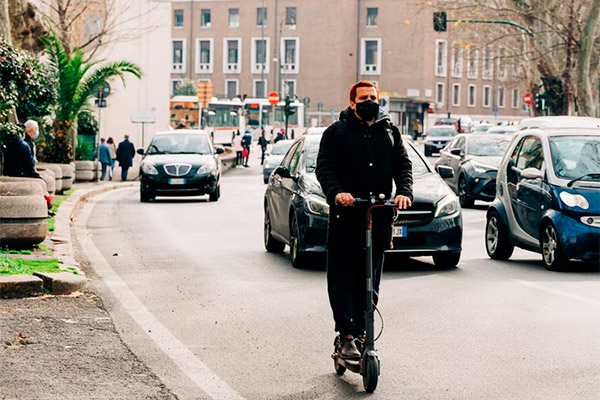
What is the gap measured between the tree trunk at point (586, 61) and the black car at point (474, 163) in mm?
11030

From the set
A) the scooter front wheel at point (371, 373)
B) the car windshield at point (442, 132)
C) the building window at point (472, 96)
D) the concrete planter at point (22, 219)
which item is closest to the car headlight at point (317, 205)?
the concrete planter at point (22, 219)

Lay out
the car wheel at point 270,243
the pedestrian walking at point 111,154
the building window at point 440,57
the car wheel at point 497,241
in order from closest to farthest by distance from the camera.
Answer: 1. the car wheel at point 497,241
2. the car wheel at point 270,243
3. the pedestrian walking at point 111,154
4. the building window at point 440,57

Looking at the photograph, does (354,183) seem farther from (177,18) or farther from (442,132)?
(177,18)

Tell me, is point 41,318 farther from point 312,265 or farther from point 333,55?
point 333,55

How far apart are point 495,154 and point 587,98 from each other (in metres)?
13.0

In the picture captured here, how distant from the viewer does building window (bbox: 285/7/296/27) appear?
10512cm

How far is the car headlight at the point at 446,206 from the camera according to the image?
1275cm

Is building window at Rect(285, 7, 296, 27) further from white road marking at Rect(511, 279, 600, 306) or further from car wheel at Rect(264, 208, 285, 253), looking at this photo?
white road marking at Rect(511, 279, 600, 306)

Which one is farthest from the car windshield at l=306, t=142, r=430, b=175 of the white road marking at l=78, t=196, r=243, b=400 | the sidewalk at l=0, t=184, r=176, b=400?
the sidewalk at l=0, t=184, r=176, b=400

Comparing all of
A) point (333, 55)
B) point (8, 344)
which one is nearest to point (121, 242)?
point (8, 344)

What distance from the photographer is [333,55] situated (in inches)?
4107

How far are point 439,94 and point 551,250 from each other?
93.3 metres

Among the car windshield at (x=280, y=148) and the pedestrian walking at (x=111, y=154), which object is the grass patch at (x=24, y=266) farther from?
the car windshield at (x=280, y=148)

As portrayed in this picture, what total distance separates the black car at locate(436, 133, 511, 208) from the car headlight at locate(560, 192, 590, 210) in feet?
41.4
